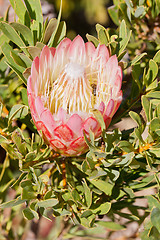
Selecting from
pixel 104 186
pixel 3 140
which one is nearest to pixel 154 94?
pixel 104 186

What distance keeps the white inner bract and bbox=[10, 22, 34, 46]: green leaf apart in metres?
0.08

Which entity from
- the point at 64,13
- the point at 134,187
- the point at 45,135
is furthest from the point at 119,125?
the point at 64,13

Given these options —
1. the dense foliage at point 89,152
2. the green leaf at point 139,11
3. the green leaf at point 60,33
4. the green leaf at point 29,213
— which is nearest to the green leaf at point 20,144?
the dense foliage at point 89,152

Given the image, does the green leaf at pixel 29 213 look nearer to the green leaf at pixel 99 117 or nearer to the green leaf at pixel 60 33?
the green leaf at pixel 99 117

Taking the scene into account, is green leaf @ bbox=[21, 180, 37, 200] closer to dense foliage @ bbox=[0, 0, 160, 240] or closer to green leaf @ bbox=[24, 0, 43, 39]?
dense foliage @ bbox=[0, 0, 160, 240]

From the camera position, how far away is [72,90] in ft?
2.01

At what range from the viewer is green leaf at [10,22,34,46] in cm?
59

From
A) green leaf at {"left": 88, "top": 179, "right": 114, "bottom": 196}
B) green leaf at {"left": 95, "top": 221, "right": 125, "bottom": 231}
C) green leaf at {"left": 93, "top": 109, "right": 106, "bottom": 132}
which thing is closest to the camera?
green leaf at {"left": 93, "top": 109, "right": 106, "bottom": 132}

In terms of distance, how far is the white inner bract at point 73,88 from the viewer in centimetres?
59

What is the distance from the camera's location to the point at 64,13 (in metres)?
1.66

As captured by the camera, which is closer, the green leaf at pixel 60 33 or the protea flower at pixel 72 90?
the protea flower at pixel 72 90

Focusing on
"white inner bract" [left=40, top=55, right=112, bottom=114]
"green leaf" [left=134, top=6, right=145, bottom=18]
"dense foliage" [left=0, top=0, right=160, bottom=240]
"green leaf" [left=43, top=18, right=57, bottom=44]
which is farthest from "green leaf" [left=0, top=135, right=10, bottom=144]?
"green leaf" [left=134, top=6, right=145, bottom=18]

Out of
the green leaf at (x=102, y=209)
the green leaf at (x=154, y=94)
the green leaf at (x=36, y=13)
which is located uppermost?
the green leaf at (x=36, y=13)

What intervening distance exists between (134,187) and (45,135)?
0.74ft
